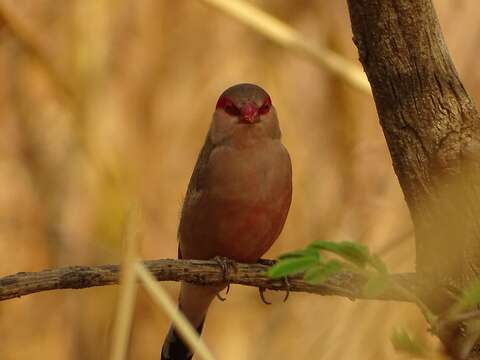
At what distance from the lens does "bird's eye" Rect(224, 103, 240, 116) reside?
3941mm

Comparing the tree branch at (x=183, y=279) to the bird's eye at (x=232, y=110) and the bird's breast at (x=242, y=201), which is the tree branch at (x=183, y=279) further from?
the bird's eye at (x=232, y=110)

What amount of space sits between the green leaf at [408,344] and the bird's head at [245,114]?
2.27 meters

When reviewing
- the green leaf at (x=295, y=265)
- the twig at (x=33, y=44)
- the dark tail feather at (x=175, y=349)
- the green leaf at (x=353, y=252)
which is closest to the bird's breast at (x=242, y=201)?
the dark tail feather at (x=175, y=349)

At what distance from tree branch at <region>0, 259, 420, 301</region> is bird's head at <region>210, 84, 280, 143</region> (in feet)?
2.97

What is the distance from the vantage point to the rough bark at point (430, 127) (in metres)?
2.53

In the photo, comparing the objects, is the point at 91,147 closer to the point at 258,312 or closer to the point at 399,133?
the point at 258,312

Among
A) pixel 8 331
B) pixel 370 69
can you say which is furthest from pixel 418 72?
pixel 8 331

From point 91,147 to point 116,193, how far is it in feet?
1.09

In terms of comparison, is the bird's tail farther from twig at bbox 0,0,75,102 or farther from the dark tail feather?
twig at bbox 0,0,75,102

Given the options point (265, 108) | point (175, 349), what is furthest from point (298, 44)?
point (175, 349)

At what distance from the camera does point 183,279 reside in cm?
272

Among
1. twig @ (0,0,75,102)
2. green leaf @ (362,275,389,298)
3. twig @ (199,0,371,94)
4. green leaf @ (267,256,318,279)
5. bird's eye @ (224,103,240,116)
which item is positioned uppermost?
twig @ (0,0,75,102)

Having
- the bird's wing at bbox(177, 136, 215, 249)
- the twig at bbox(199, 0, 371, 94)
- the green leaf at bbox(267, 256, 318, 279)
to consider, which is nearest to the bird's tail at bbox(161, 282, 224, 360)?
the bird's wing at bbox(177, 136, 215, 249)

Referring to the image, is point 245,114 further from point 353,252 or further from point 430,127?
point 353,252
